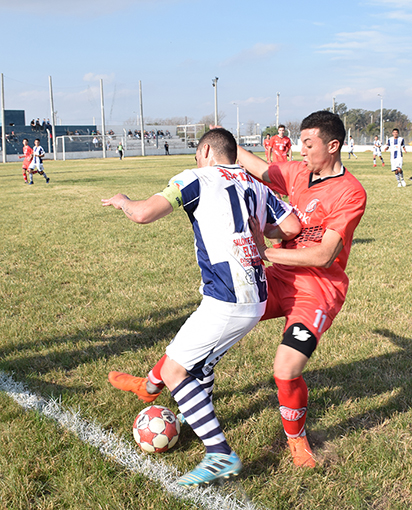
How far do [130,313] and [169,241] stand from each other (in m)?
3.73

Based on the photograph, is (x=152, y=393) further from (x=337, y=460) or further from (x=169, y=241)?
(x=169, y=241)

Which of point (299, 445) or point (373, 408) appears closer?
point (299, 445)

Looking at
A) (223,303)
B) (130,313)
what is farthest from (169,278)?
(223,303)

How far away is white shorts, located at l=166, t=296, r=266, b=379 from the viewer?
7.77 ft

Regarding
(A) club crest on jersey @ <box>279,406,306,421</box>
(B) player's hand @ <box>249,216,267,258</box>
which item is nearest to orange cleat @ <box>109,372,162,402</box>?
(A) club crest on jersey @ <box>279,406,306,421</box>

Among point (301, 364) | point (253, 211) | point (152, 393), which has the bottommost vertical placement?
point (152, 393)

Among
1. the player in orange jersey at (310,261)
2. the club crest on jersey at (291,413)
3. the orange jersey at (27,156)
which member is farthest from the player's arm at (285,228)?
the orange jersey at (27,156)

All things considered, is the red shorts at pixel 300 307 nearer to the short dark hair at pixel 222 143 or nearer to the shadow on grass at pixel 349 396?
the shadow on grass at pixel 349 396

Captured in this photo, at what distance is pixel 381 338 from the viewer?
4.38 meters

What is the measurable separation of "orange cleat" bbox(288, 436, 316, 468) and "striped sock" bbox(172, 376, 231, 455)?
Result: 1.63 feet

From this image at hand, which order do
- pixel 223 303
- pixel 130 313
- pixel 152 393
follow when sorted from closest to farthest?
pixel 223 303 → pixel 152 393 → pixel 130 313

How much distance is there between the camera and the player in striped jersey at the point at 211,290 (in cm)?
236

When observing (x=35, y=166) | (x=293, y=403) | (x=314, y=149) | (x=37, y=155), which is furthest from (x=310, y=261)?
(x=37, y=155)

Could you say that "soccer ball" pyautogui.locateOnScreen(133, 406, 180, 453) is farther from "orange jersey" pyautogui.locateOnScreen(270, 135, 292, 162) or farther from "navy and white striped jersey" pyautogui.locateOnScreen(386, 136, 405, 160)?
"navy and white striped jersey" pyautogui.locateOnScreen(386, 136, 405, 160)
